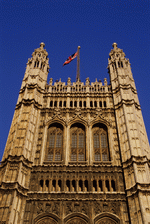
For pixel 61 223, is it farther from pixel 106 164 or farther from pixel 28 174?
pixel 106 164

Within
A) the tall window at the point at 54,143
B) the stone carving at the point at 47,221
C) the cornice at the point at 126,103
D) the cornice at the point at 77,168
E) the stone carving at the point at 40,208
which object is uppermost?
the cornice at the point at 126,103

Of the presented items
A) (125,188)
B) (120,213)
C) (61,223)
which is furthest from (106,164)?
(61,223)

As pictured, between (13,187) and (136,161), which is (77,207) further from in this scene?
(136,161)

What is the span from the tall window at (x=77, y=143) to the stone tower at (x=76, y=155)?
4 cm

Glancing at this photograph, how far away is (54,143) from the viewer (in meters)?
26.8

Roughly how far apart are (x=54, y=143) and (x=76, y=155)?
101 inches

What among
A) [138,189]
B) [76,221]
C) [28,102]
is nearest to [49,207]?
[76,221]

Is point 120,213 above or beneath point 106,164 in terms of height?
beneath

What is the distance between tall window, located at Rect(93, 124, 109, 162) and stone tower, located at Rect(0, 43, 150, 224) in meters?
0.09

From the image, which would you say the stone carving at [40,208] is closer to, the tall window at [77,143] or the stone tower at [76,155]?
the stone tower at [76,155]

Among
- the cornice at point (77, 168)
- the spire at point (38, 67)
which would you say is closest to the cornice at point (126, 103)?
the cornice at point (77, 168)

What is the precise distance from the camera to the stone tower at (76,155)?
20.8 m

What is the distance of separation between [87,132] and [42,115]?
17.0ft

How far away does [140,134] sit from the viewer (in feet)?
83.9
